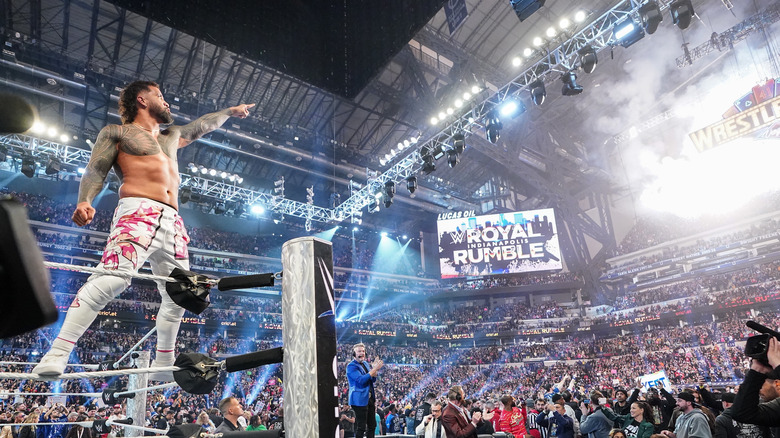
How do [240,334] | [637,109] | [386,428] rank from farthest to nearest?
1. [637,109]
2. [240,334]
3. [386,428]

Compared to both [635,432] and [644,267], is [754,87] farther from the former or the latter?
[635,432]

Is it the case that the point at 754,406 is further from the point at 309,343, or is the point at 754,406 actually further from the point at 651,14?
the point at 651,14

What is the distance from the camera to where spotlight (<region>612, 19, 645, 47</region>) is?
8.76m

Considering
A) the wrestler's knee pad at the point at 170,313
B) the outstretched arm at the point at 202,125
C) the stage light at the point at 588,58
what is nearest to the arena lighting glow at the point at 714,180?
the stage light at the point at 588,58

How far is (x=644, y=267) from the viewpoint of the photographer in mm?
22516

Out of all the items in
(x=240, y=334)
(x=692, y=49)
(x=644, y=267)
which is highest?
(x=692, y=49)

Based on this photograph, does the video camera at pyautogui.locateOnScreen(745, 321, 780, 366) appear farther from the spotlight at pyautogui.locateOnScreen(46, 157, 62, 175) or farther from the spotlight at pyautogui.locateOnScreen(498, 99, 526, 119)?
the spotlight at pyautogui.locateOnScreen(46, 157, 62, 175)

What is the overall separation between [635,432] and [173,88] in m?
13.9

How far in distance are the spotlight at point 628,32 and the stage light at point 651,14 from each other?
46 centimetres

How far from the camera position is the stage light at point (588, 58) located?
9.23 meters

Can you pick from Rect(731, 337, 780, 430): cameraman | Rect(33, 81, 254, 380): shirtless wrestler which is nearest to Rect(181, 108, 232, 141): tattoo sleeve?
Rect(33, 81, 254, 380): shirtless wrestler

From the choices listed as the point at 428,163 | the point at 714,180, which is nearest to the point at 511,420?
the point at 428,163

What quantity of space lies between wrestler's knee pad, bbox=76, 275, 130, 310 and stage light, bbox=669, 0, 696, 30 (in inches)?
369

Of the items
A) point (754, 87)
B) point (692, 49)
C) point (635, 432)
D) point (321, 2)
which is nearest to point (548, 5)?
point (692, 49)
